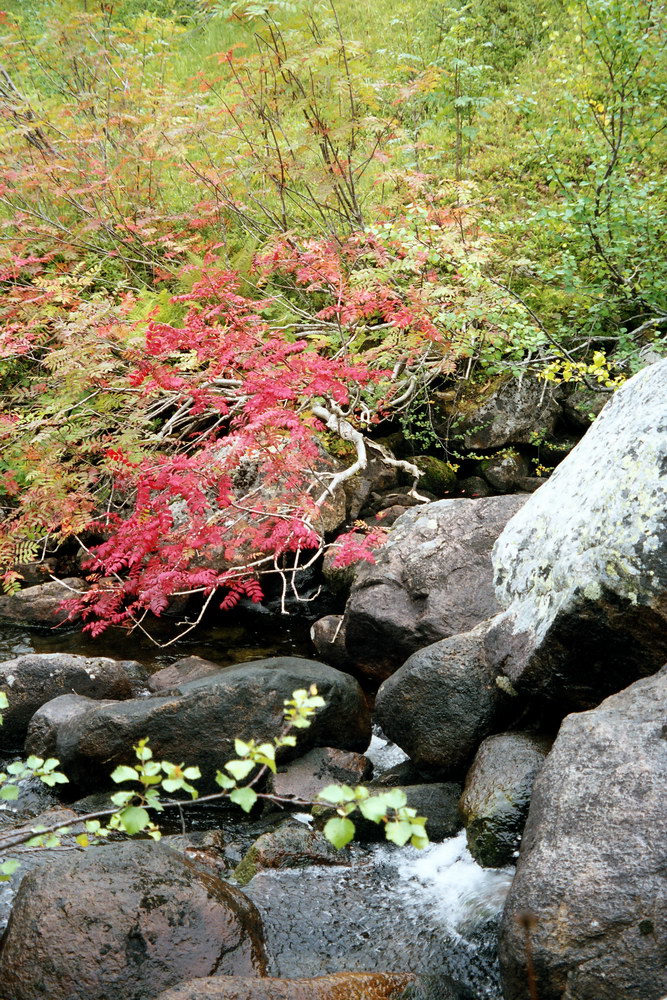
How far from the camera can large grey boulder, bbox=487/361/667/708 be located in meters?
3.58

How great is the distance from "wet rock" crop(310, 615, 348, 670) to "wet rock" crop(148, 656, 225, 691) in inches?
34.0

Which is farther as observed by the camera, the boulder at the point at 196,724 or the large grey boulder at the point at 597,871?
the boulder at the point at 196,724

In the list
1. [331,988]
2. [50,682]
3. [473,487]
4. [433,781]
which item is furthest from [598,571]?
[473,487]

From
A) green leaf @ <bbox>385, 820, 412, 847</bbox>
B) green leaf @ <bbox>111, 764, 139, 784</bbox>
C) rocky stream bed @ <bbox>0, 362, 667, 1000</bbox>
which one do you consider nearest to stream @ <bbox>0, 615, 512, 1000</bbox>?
rocky stream bed @ <bbox>0, 362, 667, 1000</bbox>

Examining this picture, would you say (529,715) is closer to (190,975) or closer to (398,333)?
(190,975)

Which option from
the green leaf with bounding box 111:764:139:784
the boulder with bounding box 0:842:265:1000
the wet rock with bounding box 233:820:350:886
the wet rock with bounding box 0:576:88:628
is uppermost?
the green leaf with bounding box 111:764:139:784

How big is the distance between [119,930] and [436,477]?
19.6 feet

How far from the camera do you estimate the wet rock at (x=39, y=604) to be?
7340mm

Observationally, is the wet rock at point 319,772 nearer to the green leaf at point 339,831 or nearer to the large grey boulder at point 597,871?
the large grey boulder at point 597,871

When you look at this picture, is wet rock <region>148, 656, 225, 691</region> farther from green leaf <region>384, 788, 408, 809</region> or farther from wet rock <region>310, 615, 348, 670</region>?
green leaf <region>384, 788, 408, 809</region>

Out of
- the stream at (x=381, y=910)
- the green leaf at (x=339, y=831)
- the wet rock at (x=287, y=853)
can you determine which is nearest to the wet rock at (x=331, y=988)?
the stream at (x=381, y=910)

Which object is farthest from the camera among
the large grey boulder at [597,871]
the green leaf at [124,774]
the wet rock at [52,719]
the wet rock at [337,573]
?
the wet rock at [337,573]

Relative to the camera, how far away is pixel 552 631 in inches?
155

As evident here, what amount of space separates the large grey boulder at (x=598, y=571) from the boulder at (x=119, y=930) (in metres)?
2.03
